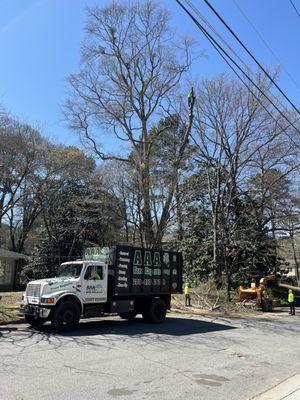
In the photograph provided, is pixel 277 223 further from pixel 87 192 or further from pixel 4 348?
pixel 4 348

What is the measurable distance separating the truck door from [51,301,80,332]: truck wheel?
0.72 metres

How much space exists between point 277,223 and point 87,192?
16506 mm

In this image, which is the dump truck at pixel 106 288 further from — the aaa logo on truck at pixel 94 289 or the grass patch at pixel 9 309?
the grass patch at pixel 9 309

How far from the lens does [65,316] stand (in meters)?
15.8

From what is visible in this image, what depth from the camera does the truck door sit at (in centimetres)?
1684

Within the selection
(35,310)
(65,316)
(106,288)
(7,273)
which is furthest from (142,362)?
(7,273)

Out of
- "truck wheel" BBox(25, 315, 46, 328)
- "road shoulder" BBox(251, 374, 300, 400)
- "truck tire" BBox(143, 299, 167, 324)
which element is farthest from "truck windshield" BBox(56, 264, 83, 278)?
"road shoulder" BBox(251, 374, 300, 400)

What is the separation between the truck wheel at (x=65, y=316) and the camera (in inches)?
605

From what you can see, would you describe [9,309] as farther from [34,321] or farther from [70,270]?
[70,270]

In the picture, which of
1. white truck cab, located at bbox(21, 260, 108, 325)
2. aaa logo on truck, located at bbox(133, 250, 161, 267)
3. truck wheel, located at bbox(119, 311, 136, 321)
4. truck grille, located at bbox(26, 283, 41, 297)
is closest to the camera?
white truck cab, located at bbox(21, 260, 108, 325)

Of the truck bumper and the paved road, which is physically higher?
the truck bumper

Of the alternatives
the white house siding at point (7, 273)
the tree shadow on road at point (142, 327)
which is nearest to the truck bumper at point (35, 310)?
the tree shadow on road at point (142, 327)

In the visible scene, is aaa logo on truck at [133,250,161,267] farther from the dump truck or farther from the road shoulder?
the road shoulder

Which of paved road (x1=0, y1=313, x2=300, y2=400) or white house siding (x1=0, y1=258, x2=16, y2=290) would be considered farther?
white house siding (x1=0, y1=258, x2=16, y2=290)
